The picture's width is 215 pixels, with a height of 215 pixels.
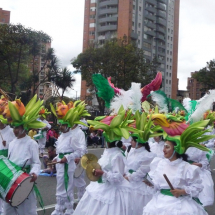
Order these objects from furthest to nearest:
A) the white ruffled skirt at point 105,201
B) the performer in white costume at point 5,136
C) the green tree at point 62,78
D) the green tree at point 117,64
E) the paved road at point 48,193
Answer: the green tree at point 117,64, the green tree at point 62,78, the paved road at point 48,193, the performer in white costume at point 5,136, the white ruffled skirt at point 105,201

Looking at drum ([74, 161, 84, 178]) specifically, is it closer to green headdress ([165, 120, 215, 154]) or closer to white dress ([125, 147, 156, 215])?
white dress ([125, 147, 156, 215])

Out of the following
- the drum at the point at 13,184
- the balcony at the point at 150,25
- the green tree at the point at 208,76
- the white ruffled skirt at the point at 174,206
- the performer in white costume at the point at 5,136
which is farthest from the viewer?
the balcony at the point at 150,25

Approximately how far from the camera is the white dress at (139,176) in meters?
5.49

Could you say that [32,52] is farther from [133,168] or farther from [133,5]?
[133,5]

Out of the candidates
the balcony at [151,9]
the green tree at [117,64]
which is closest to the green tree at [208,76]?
the green tree at [117,64]

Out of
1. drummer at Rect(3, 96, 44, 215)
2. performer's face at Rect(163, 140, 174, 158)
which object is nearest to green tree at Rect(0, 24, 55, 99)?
drummer at Rect(3, 96, 44, 215)

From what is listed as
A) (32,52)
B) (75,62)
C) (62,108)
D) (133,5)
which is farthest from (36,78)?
(133,5)

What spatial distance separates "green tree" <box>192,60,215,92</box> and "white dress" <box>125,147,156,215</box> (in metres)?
31.7

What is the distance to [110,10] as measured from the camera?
231ft

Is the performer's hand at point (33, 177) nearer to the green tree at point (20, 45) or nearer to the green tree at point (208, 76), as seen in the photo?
the green tree at point (20, 45)

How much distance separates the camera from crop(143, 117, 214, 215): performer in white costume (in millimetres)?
4242

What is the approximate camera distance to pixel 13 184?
493cm

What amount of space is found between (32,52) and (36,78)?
6.05ft

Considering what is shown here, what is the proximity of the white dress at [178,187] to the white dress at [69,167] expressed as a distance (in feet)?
9.59
